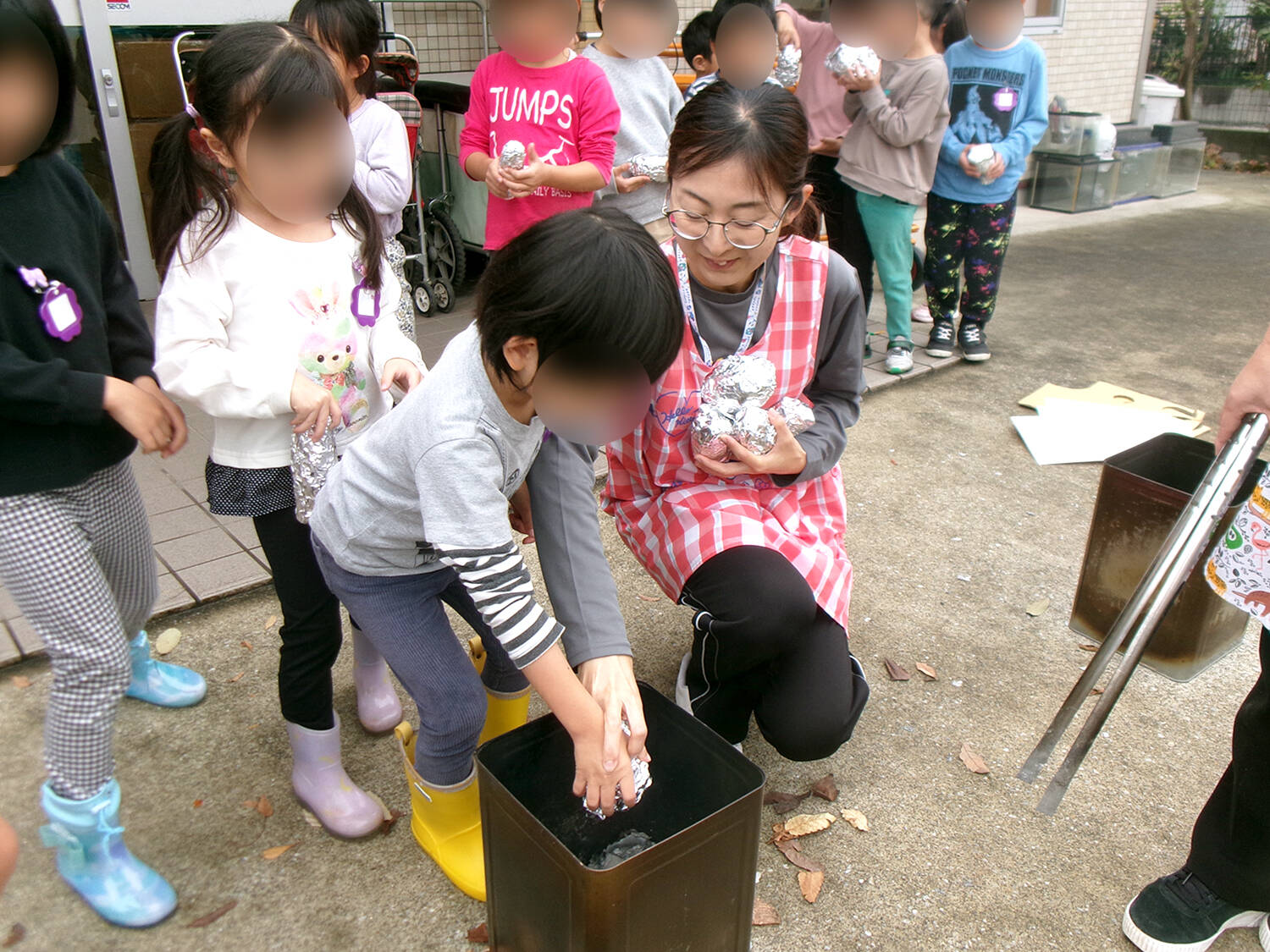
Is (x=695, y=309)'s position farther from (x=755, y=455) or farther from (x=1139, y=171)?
(x=1139, y=171)

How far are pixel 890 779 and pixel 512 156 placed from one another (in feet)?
6.85

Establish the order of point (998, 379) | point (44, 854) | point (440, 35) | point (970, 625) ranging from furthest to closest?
point (440, 35)
point (998, 379)
point (970, 625)
point (44, 854)

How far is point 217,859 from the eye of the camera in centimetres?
194

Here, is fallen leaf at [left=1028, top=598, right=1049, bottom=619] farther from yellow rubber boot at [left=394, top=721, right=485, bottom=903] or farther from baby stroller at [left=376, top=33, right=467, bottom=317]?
baby stroller at [left=376, top=33, right=467, bottom=317]

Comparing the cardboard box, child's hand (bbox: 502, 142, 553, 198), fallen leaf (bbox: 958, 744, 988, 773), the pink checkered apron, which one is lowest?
fallen leaf (bbox: 958, 744, 988, 773)

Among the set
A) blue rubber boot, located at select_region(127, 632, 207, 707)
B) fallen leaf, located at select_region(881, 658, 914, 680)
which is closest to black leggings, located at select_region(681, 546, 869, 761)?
fallen leaf, located at select_region(881, 658, 914, 680)

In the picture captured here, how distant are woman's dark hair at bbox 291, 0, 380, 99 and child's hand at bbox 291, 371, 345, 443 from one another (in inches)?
56.8

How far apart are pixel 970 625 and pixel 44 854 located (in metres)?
2.31

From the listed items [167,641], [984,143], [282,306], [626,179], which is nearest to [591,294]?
[282,306]

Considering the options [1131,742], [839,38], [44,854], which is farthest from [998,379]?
[44,854]

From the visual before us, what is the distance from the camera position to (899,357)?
4.67 m

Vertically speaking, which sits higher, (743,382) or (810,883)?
(743,382)

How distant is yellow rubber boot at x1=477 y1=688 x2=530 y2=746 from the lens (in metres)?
2.12

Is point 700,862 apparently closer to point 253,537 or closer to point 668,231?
point 253,537
